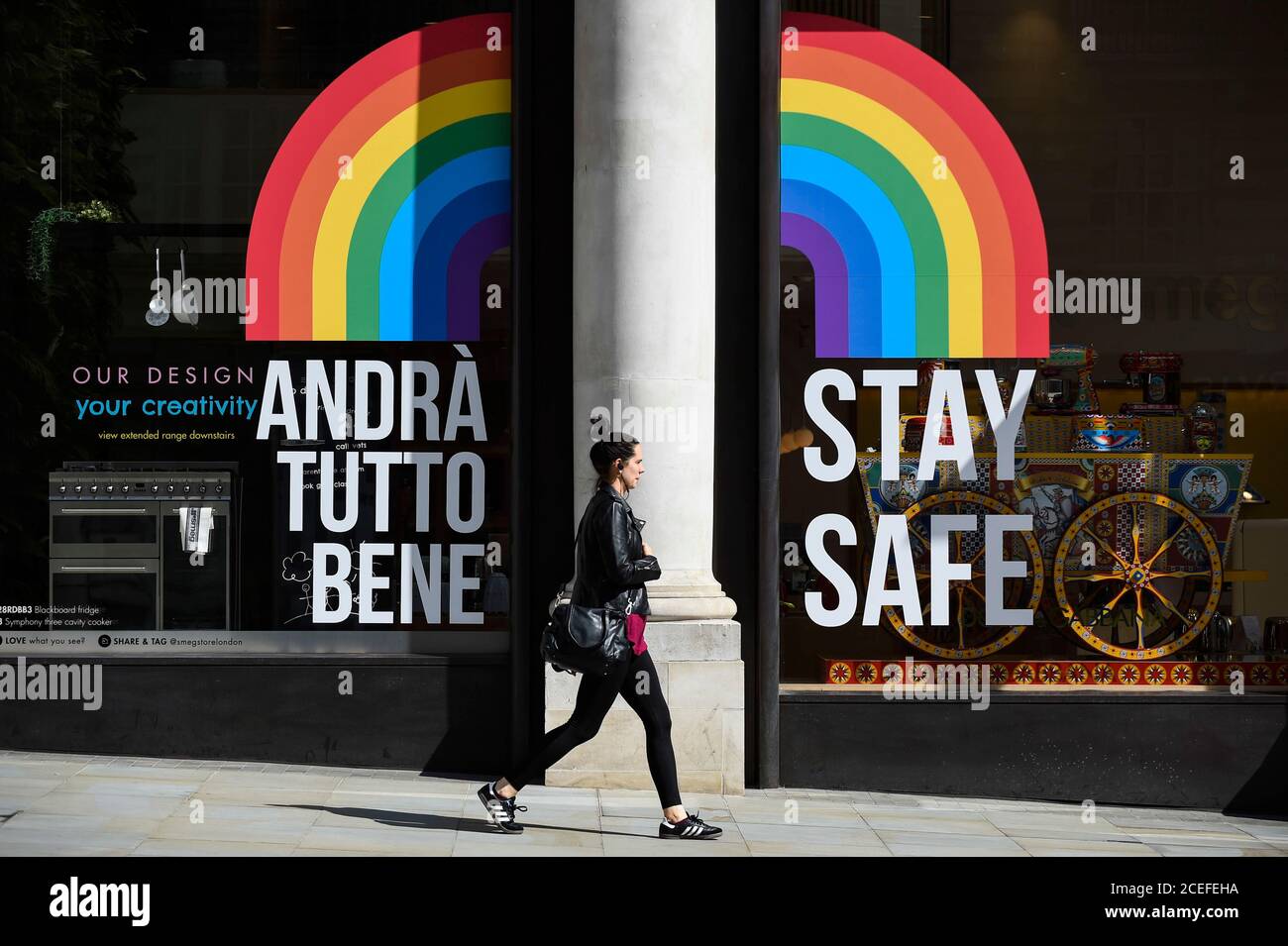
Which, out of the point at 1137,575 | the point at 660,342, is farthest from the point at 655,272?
the point at 1137,575

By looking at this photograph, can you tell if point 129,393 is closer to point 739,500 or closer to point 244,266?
point 244,266

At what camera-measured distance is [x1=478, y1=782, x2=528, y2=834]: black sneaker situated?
7387mm

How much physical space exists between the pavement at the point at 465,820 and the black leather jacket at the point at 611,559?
1.20 m

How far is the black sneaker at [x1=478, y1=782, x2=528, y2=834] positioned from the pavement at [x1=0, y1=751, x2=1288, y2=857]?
0.07 metres

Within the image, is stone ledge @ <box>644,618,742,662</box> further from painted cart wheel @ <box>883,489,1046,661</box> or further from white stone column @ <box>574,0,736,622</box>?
painted cart wheel @ <box>883,489,1046,661</box>

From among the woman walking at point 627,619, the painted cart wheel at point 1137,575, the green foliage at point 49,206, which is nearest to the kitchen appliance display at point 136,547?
the green foliage at point 49,206

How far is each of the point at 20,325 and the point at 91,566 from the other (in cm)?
159

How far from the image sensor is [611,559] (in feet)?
23.2

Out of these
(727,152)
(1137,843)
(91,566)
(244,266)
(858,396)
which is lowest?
(1137,843)

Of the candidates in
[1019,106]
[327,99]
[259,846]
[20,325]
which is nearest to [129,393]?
[20,325]

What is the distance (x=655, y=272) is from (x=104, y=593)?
3.99m

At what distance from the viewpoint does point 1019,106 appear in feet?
30.5

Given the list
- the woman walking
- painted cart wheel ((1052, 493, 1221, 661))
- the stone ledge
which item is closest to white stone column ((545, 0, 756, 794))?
the stone ledge

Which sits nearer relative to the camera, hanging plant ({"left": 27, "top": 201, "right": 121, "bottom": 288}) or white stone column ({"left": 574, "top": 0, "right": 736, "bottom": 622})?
white stone column ({"left": 574, "top": 0, "right": 736, "bottom": 622})
